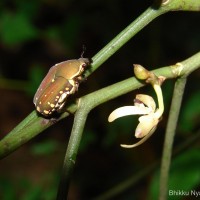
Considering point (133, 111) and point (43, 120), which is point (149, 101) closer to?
point (133, 111)

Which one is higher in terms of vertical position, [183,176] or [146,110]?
[183,176]

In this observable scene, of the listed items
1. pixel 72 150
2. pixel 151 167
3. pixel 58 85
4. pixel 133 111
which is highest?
pixel 151 167

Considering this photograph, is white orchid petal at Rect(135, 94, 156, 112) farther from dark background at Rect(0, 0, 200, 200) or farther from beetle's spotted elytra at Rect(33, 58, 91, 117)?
dark background at Rect(0, 0, 200, 200)

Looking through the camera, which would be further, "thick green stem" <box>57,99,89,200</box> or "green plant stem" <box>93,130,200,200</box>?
"green plant stem" <box>93,130,200,200</box>

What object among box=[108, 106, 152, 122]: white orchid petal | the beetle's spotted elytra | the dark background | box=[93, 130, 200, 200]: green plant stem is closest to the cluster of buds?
box=[108, 106, 152, 122]: white orchid petal

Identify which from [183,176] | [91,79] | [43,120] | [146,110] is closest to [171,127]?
[146,110]

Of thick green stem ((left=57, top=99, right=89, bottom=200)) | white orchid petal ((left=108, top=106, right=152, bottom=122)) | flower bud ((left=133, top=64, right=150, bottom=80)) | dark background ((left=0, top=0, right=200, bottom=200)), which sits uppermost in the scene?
dark background ((left=0, top=0, right=200, bottom=200))

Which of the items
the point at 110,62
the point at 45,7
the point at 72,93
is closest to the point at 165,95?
the point at 72,93
